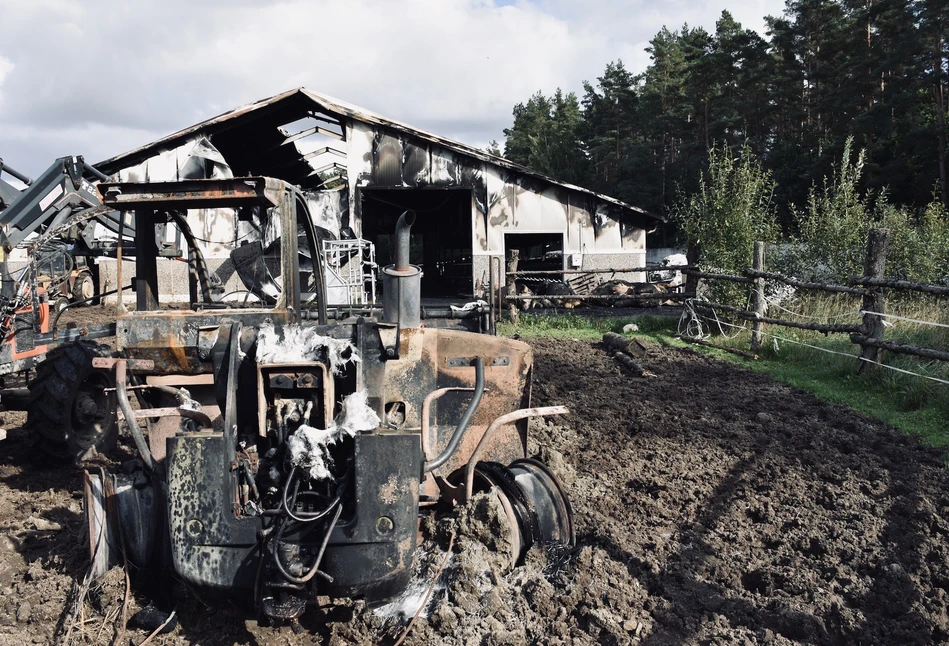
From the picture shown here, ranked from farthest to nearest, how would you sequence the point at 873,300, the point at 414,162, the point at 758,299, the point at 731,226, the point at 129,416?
the point at 414,162 < the point at 731,226 < the point at 758,299 < the point at 873,300 < the point at 129,416

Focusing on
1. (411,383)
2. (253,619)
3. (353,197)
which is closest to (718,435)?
(411,383)

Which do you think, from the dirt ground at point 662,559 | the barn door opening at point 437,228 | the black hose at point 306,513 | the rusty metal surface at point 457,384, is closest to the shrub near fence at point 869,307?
the dirt ground at point 662,559

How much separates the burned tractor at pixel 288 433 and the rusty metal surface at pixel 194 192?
0.5 inches

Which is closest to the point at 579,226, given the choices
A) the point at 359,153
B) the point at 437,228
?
the point at 359,153

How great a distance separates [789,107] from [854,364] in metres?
33.0

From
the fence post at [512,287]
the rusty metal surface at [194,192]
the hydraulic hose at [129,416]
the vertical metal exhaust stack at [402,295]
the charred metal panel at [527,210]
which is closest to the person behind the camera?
the hydraulic hose at [129,416]

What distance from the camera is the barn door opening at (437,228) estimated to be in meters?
25.8

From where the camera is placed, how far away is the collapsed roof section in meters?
17.0

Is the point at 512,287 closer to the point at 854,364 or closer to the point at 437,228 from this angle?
the point at 854,364

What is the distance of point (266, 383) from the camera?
3518mm

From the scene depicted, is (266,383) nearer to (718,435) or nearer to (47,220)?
(718,435)

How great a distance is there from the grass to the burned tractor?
171 inches

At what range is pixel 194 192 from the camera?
14.5 ft

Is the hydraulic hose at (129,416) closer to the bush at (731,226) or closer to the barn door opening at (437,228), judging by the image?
the bush at (731,226)
